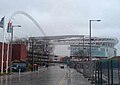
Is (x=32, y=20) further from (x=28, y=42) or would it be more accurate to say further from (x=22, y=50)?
(x=22, y=50)

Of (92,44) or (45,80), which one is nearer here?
(45,80)

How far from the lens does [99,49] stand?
11356cm

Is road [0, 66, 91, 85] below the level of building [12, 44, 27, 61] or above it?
below

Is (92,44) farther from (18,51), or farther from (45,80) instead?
(45,80)

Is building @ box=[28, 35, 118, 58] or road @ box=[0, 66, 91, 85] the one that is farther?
building @ box=[28, 35, 118, 58]

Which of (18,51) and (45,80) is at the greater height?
(18,51)

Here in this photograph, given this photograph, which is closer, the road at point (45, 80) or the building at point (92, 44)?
the road at point (45, 80)

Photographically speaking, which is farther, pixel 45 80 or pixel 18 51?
pixel 18 51

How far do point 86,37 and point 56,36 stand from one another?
68.6 feet

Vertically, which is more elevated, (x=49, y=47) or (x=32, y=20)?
(x=32, y=20)

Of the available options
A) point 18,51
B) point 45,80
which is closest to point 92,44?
point 18,51

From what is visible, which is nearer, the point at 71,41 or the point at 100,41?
the point at 100,41

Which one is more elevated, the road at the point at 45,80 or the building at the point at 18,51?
the building at the point at 18,51

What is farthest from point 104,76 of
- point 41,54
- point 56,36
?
point 41,54
